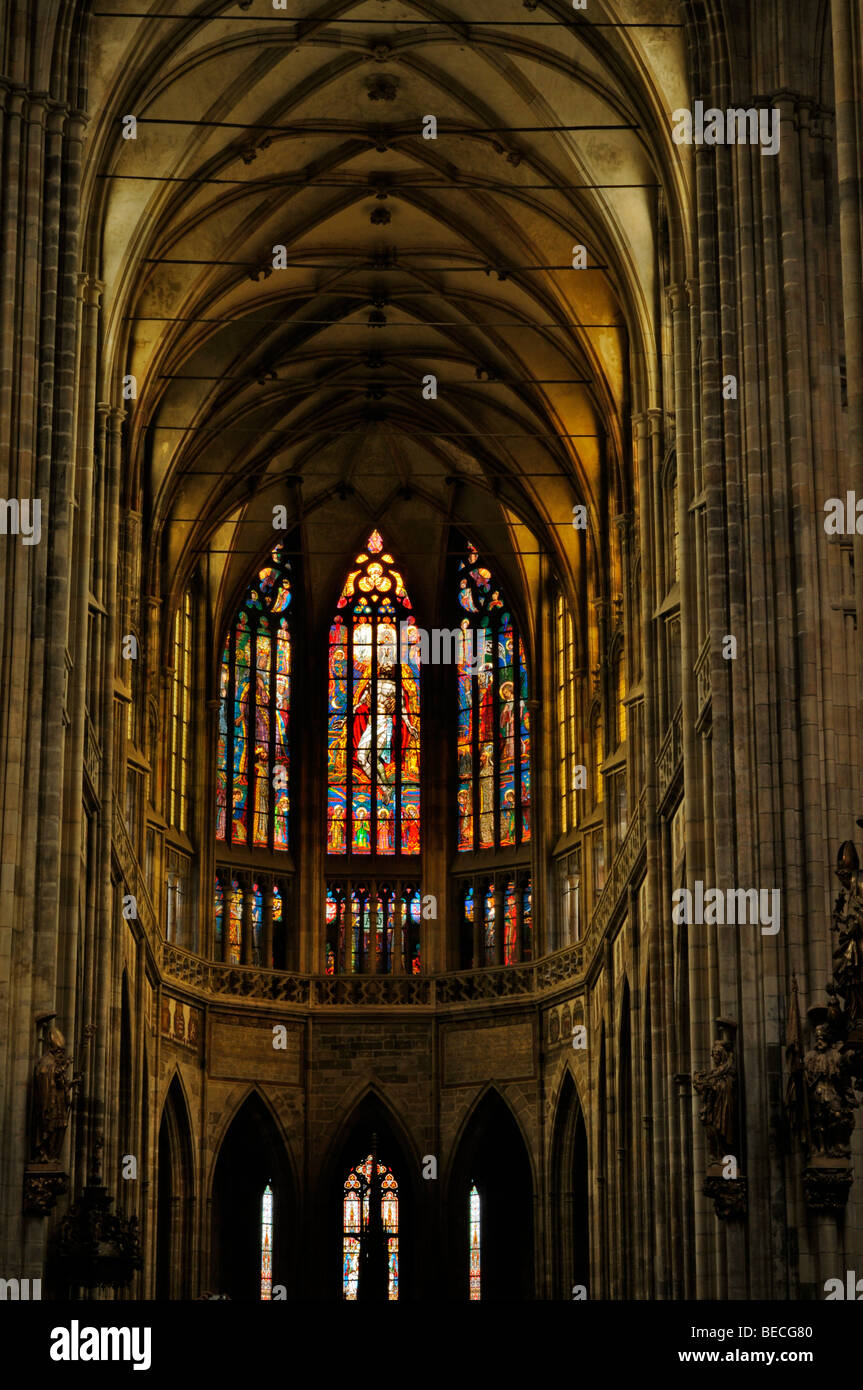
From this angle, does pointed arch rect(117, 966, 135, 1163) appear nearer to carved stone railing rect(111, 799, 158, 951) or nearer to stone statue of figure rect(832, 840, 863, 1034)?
carved stone railing rect(111, 799, 158, 951)

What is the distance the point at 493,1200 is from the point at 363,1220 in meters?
2.50

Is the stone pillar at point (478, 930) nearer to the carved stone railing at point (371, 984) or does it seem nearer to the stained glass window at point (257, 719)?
the carved stone railing at point (371, 984)

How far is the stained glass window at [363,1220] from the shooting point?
44656 millimetres

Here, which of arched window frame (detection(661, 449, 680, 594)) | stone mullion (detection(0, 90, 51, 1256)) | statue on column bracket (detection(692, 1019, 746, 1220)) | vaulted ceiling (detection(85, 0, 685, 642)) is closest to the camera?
statue on column bracket (detection(692, 1019, 746, 1220))

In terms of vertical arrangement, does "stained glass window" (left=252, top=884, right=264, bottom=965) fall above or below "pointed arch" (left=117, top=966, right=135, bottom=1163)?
above

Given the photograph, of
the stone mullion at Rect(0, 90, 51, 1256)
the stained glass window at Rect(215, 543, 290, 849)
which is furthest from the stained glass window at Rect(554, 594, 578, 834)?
the stone mullion at Rect(0, 90, 51, 1256)

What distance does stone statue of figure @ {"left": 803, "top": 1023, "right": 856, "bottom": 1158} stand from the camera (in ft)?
71.1

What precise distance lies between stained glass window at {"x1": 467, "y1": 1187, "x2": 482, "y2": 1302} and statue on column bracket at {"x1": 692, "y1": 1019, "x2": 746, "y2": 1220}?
820 inches

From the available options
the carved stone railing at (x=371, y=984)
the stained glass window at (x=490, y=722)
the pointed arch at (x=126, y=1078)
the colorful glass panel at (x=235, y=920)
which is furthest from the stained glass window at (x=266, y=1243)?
the stained glass window at (x=490, y=722)

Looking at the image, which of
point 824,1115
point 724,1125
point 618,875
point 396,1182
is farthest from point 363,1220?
point 824,1115

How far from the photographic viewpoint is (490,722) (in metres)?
47.3

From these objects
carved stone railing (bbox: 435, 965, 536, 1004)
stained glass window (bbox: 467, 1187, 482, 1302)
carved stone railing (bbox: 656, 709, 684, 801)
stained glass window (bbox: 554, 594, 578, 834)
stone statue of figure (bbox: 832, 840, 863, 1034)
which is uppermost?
stained glass window (bbox: 554, 594, 578, 834)
